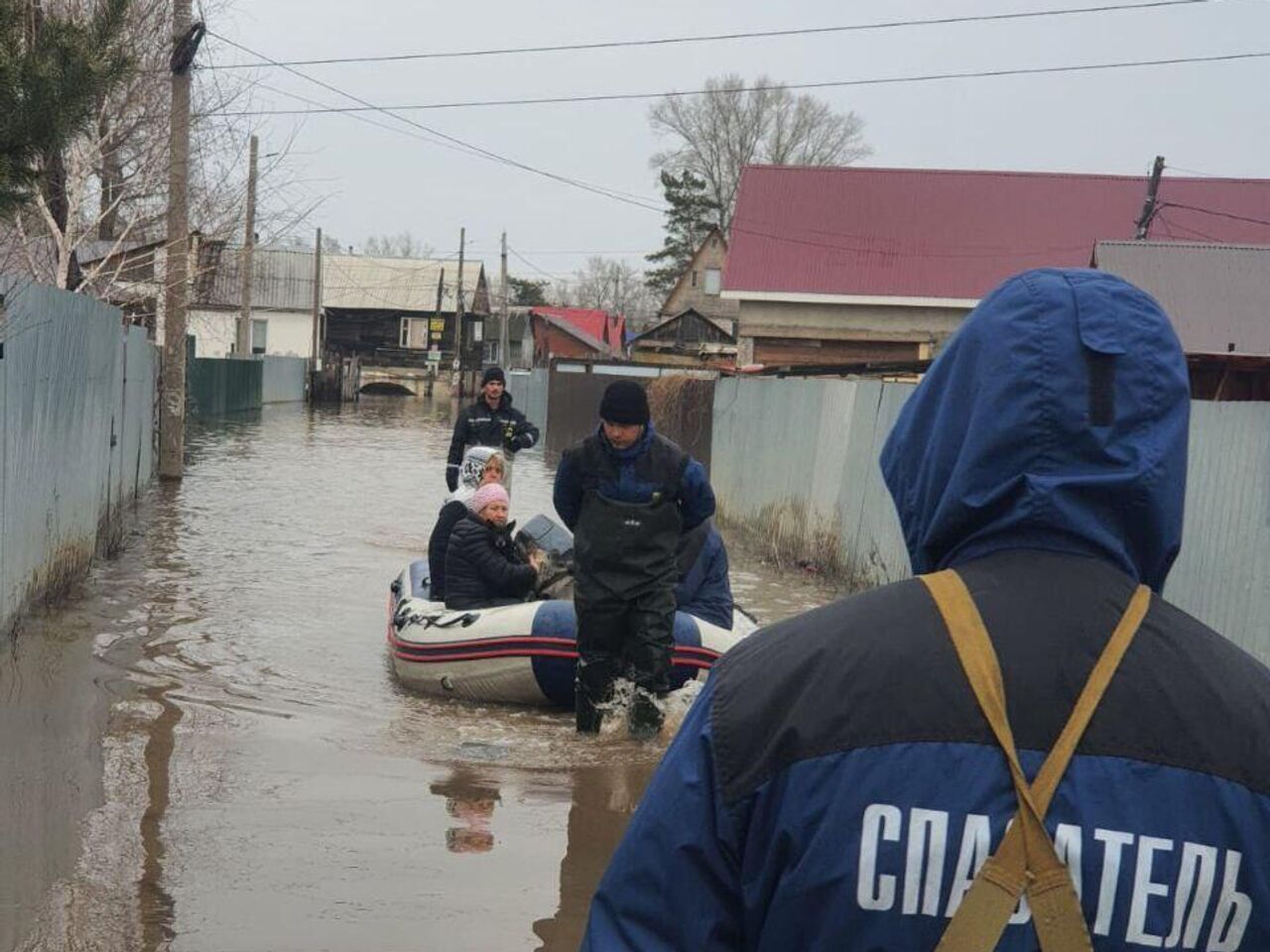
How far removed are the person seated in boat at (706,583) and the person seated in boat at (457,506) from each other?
1443 mm

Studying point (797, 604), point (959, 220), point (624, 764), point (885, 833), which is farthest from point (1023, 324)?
point (959, 220)

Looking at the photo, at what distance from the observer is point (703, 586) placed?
974cm

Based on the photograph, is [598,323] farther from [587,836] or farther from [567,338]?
[587,836]

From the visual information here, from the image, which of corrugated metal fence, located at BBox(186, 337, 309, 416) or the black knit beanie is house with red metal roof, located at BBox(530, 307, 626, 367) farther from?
the black knit beanie

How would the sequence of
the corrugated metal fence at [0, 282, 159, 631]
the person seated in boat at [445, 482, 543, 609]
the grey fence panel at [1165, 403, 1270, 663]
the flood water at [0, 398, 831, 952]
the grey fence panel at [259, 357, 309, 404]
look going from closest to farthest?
1. the flood water at [0, 398, 831, 952]
2. the grey fence panel at [1165, 403, 1270, 663]
3. the corrugated metal fence at [0, 282, 159, 631]
4. the person seated in boat at [445, 482, 543, 609]
5. the grey fence panel at [259, 357, 309, 404]

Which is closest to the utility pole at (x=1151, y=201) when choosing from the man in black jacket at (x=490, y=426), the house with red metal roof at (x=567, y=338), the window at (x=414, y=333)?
the man in black jacket at (x=490, y=426)

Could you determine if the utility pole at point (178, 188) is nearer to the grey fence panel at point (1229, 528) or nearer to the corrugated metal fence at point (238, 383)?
the corrugated metal fence at point (238, 383)

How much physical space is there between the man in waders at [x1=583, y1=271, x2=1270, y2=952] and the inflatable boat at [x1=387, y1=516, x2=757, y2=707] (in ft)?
23.6

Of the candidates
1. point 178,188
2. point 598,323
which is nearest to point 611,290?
point 598,323

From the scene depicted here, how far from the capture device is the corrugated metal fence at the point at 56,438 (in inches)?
358

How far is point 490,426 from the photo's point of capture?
1419cm

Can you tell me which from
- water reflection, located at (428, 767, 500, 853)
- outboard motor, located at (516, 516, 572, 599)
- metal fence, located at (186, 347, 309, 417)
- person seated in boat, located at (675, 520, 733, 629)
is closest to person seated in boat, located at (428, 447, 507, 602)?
outboard motor, located at (516, 516, 572, 599)

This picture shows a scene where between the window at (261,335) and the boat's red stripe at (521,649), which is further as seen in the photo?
the window at (261,335)

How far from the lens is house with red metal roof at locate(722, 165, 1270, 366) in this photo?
3484cm
